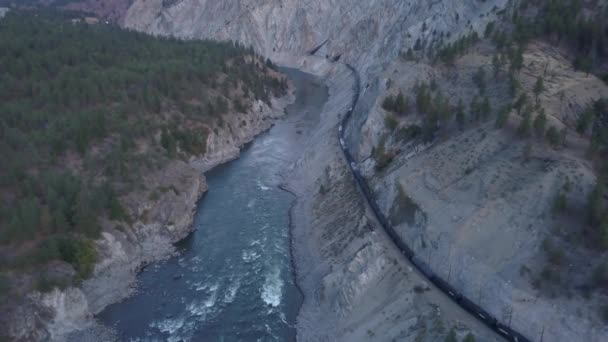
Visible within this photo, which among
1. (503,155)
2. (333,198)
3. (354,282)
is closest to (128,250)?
(333,198)

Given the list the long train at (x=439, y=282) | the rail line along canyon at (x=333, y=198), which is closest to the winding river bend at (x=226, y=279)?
the rail line along canyon at (x=333, y=198)

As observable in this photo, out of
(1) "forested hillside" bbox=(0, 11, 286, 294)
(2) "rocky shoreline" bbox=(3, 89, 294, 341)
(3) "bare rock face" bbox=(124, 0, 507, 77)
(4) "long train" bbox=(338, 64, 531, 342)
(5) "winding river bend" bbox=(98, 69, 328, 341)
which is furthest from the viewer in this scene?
(3) "bare rock face" bbox=(124, 0, 507, 77)

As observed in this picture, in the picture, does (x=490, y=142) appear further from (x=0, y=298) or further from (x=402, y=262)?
(x=0, y=298)

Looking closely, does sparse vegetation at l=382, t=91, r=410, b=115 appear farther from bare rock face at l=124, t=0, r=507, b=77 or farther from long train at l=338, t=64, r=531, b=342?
bare rock face at l=124, t=0, r=507, b=77

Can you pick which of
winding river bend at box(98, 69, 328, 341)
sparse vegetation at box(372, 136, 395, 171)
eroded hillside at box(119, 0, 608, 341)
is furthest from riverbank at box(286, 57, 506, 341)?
sparse vegetation at box(372, 136, 395, 171)

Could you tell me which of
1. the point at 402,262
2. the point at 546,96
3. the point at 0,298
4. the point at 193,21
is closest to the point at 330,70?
the point at 193,21

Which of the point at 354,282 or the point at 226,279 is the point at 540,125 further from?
the point at 226,279
